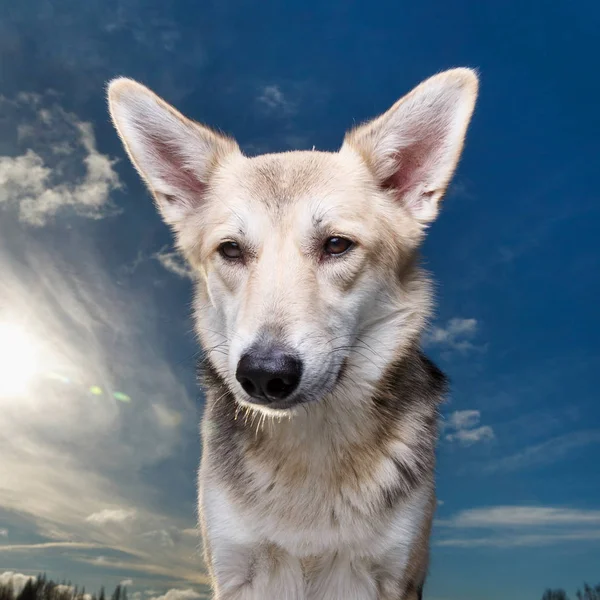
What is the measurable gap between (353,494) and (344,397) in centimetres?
69

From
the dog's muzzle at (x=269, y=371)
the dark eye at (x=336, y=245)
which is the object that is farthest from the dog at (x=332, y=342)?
the dog's muzzle at (x=269, y=371)

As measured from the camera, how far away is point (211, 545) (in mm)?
5383

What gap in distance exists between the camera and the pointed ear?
17.0ft

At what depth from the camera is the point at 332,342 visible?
469 centimetres

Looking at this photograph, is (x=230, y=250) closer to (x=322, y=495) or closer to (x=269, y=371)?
(x=269, y=371)

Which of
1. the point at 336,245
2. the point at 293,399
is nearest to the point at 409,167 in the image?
the point at 336,245

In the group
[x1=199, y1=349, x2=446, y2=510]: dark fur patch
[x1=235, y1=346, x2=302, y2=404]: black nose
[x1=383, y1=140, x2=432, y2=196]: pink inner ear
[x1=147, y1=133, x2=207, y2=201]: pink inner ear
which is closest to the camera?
[x1=235, y1=346, x2=302, y2=404]: black nose

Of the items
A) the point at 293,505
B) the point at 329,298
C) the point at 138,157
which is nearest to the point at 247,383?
the point at 329,298

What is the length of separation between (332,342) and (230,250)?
3.51 ft

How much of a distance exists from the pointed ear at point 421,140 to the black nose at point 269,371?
191cm

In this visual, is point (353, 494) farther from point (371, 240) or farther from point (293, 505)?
point (371, 240)

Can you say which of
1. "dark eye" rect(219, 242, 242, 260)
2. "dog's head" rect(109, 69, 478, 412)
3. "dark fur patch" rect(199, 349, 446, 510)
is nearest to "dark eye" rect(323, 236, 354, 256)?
"dog's head" rect(109, 69, 478, 412)

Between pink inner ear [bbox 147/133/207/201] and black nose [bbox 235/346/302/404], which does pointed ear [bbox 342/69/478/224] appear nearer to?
pink inner ear [bbox 147/133/207/201]

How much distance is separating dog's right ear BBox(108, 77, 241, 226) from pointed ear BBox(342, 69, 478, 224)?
1153mm
